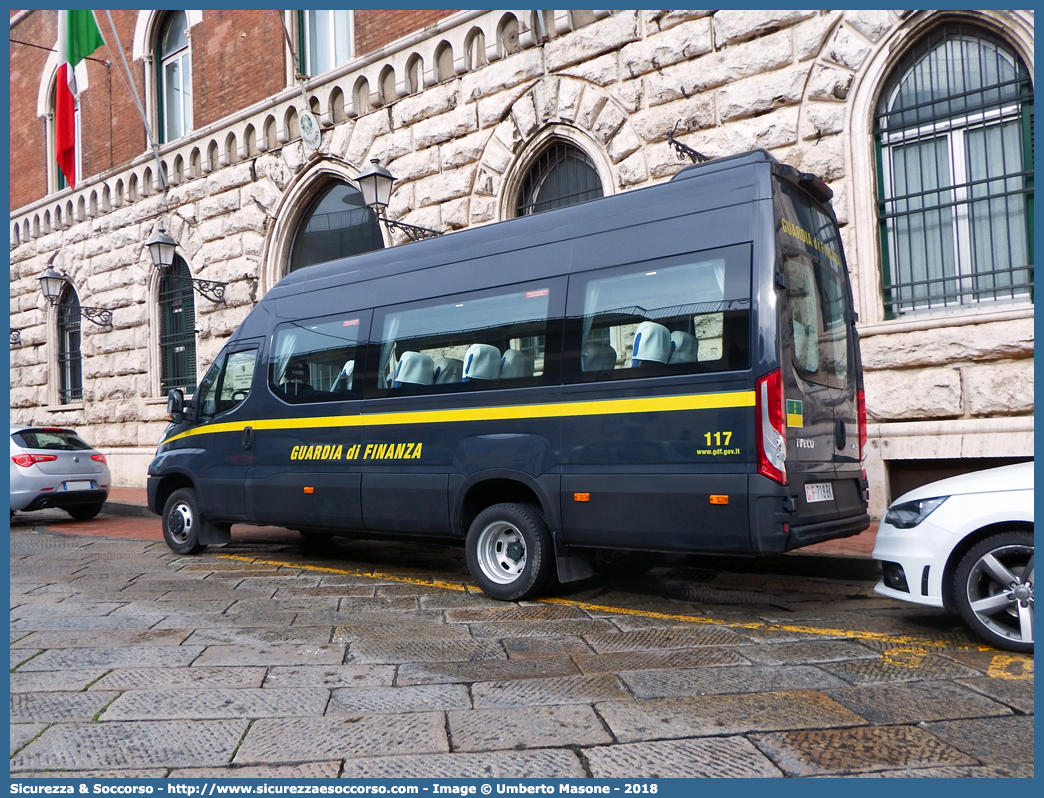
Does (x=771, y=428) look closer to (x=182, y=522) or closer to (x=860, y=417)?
(x=860, y=417)

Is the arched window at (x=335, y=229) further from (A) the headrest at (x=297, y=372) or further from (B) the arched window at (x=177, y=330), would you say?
(A) the headrest at (x=297, y=372)

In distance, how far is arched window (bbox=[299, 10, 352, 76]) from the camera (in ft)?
47.1

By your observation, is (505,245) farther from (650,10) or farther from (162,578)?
(650,10)

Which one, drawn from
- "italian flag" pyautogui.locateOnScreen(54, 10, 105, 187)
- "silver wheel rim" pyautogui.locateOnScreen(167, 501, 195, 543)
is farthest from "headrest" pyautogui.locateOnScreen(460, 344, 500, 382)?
"italian flag" pyautogui.locateOnScreen(54, 10, 105, 187)

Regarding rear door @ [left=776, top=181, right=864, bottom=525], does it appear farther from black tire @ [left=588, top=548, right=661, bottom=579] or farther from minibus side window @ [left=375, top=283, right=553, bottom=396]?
minibus side window @ [left=375, top=283, right=553, bottom=396]

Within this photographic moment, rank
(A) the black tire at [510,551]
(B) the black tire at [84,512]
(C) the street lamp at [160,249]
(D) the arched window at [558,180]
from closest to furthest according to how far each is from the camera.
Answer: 1. (A) the black tire at [510,551]
2. (D) the arched window at [558,180]
3. (B) the black tire at [84,512]
4. (C) the street lamp at [160,249]

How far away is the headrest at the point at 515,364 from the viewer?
6520mm

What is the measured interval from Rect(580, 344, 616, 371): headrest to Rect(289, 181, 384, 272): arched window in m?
8.40

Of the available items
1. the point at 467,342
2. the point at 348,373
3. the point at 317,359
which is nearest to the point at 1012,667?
the point at 467,342

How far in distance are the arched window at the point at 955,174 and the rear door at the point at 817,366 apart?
284 cm

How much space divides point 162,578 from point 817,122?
7.91 m

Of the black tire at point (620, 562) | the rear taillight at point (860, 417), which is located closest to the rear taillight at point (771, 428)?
the black tire at point (620, 562)

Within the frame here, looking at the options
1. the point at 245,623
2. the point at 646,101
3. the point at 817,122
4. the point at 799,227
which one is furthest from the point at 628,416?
the point at 646,101

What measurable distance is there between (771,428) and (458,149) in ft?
27.8
